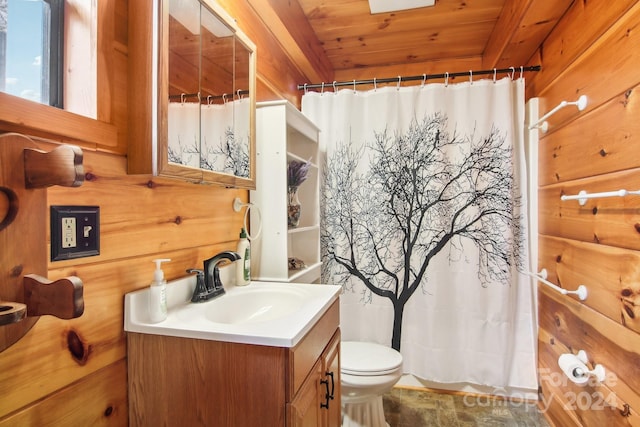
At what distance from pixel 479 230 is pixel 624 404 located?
1.07m

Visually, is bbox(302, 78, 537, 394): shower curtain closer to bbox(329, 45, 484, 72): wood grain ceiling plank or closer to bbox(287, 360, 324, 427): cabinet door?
bbox(329, 45, 484, 72): wood grain ceiling plank

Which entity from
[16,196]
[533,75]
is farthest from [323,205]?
[16,196]

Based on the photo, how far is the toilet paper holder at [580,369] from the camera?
56.4 inches

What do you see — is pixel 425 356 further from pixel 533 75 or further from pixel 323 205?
pixel 533 75

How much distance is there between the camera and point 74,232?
0.80 m

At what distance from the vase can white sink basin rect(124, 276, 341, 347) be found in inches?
16.4

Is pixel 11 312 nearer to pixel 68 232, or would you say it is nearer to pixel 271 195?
pixel 68 232

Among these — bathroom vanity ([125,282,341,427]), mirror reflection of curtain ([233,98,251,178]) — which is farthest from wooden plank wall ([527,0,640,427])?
mirror reflection of curtain ([233,98,251,178])

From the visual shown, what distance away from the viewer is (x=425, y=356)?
224 centimetres

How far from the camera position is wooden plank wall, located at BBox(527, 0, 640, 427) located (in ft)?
4.19

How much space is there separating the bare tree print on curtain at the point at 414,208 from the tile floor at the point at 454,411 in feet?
1.16

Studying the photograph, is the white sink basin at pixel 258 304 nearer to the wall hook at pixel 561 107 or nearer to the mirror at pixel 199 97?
the mirror at pixel 199 97

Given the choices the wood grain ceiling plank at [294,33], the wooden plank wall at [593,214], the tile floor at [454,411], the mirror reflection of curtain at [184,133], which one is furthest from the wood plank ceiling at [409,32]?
the tile floor at [454,411]

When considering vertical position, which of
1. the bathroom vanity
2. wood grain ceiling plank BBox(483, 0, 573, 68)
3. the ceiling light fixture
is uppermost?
the ceiling light fixture
